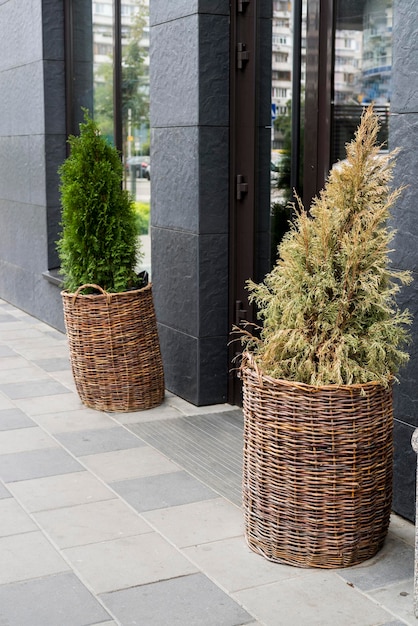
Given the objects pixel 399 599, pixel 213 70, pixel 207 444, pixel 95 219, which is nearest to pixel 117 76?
pixel 213 70

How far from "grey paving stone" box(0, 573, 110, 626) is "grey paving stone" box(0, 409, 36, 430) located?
228 centimetres

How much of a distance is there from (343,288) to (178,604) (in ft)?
4.65

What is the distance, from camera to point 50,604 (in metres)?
3.67

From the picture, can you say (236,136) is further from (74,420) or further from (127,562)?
(127,562)

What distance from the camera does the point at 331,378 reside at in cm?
379

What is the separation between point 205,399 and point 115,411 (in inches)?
24.9

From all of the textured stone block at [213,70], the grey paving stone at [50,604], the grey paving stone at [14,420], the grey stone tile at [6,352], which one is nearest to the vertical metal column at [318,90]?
the textured stone block at [213,70]

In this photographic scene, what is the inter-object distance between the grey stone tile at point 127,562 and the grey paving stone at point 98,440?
134 cm

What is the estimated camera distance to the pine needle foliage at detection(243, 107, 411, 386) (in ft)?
12.6

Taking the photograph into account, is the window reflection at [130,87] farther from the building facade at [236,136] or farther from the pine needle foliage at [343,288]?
the pine needle foliage at [343,288]

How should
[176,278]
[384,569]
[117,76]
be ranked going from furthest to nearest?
1. [117,76]
2. [176,278]
3. [384,569]

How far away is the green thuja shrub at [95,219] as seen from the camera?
6203 millimetres

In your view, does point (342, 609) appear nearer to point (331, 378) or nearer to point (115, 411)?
point (331, 378)

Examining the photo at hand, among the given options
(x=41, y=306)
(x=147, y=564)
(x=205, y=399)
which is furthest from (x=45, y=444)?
(x=41, y=306)
